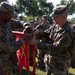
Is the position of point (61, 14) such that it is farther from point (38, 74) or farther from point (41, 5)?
point (41, 5)

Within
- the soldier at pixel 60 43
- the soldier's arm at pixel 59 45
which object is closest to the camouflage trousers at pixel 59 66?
the soldier at pixel 60 43

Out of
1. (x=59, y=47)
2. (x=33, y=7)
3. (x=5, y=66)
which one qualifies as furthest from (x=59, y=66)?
(x=33, y=7)

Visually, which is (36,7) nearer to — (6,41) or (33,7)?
(33,7)

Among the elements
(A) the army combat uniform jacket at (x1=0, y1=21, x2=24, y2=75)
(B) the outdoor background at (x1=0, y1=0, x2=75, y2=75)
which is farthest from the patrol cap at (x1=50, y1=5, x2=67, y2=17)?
(B) the outdoor background at (x1=0, y1=0, x2=75, y2=75)

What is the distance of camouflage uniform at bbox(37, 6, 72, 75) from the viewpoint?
17.6ft

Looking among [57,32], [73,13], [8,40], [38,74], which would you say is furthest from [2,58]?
[73,13]

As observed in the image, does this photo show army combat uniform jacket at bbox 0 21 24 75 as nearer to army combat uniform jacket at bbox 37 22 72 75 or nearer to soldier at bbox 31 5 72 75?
soldier at bbox 31 5 72 75

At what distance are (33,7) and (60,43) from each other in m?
56.0

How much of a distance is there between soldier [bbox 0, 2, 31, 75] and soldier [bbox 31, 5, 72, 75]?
47 cm

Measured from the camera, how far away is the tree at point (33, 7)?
59625 mm

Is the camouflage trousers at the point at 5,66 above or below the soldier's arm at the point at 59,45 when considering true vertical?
below

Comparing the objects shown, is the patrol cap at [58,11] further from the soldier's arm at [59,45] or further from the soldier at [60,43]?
the soldier's arm at [59,45]

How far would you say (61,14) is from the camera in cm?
537

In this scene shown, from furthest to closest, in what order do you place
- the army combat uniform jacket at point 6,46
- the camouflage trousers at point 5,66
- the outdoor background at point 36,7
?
the outdoor background at point 36,7 < the camouflage trousers at point 5,66 < the army combat uniform jacket at point 6,46
